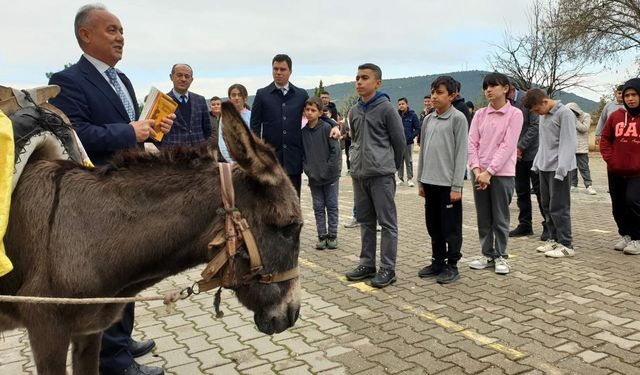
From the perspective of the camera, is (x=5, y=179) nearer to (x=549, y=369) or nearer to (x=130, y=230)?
(x=130, y=230)

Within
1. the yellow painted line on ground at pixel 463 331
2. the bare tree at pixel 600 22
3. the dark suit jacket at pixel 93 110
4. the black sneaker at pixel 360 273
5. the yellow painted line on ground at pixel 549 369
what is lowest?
the yellow painted line on ground at pixel 463 331

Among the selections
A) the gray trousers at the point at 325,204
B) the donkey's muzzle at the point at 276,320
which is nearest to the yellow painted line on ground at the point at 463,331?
the gray trousers at the point at 325,204

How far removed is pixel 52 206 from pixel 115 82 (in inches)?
57.8

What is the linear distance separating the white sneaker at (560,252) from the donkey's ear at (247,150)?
5362 mm

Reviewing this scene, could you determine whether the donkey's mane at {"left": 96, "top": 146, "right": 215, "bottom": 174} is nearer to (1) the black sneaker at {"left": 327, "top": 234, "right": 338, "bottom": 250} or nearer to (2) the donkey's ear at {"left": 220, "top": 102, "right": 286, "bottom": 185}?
(2) the donkey's ear at {"left": 220, "top": 102, "right": 286, "bottom": 185}

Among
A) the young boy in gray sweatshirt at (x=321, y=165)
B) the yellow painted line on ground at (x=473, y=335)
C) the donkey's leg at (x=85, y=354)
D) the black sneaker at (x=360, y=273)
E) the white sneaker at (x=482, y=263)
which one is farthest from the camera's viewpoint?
the young boy in gray sweatshirt at (x=321, y=165)

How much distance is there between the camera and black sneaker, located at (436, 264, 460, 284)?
537 cm

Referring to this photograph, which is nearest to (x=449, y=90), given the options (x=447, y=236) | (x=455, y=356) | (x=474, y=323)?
(x=447, y=236)

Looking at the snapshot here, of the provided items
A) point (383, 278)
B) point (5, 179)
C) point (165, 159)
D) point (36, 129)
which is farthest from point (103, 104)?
point (383, 278)

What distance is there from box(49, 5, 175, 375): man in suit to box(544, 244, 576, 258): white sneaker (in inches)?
208

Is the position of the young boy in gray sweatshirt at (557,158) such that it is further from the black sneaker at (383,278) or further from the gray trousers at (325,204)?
the gray trousers at (325,204)

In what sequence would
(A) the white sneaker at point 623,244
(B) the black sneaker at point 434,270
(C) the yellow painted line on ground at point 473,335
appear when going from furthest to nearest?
(A) the white sneaker at point 623,244, (B) the black sneaker at point 434,270, (C) the yellow painted line on ground at point 473,335

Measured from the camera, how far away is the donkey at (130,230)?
2000mm

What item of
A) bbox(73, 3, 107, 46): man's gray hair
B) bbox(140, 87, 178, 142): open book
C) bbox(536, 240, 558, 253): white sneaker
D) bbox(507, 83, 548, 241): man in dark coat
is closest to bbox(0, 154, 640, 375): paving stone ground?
bbox(536, 240, 558, 253): white sneaker
